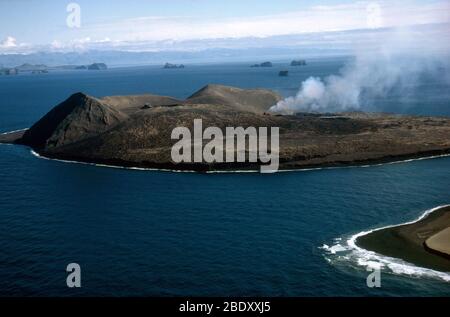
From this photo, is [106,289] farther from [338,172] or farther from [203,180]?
[338,172]

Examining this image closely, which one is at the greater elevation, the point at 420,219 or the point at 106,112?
the point at 106,112

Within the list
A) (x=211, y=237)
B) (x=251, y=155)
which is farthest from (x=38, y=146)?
(x=211, y=237)

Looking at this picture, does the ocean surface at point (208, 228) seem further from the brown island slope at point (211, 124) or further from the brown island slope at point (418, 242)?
the brown island slope at point (211, 124)

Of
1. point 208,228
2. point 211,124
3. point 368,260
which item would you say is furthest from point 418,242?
point 211,124

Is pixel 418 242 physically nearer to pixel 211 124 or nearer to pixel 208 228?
pixel 208 228

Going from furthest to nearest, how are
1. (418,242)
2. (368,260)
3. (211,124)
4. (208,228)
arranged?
(211,124), (208,228), (418,242), (368,260)
